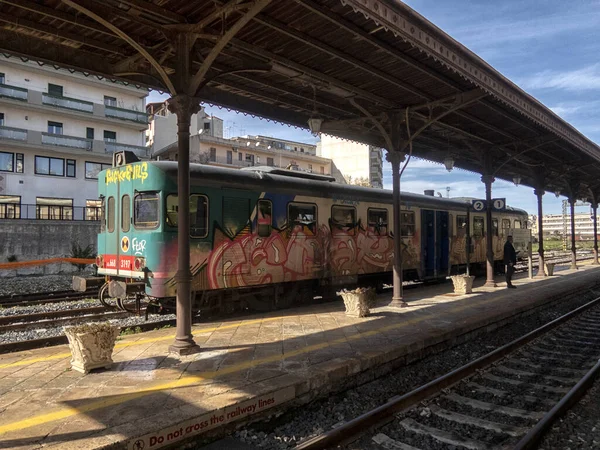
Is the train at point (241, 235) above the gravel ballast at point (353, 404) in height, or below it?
above

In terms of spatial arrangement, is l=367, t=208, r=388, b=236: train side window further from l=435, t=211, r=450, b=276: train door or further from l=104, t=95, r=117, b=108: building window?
l=104, t=95, r=117, b=108: building window

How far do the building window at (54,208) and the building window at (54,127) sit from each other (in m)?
4.40

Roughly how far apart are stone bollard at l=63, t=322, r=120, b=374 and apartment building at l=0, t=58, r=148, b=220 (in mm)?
21266

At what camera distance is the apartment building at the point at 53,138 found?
25656mm

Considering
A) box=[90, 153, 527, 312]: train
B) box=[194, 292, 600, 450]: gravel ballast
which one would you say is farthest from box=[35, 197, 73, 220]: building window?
box=[194, 292, 600, 450]: gravel ballast

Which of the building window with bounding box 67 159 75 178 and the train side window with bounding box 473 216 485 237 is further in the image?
the building window with bounding box 67 159 75 178

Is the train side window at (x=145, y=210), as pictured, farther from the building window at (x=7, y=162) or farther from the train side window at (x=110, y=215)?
the building window at (x=7, y=162)

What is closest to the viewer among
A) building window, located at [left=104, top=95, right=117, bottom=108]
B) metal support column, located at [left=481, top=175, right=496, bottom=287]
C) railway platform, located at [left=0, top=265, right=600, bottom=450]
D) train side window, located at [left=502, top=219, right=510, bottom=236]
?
railway platform, located at [left=0, top=265, right=600, bottom=450]

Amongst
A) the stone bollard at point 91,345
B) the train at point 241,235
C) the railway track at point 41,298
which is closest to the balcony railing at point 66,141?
the railway track at point 41,298

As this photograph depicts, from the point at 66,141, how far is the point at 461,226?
78.0ft

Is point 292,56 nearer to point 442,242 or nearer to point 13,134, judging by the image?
point 442,242

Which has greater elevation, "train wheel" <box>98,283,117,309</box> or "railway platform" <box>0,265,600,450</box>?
"train wheel" <box>98,283,117,309</box>

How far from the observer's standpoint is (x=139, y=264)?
8328mm

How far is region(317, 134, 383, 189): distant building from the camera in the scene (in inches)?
2621
